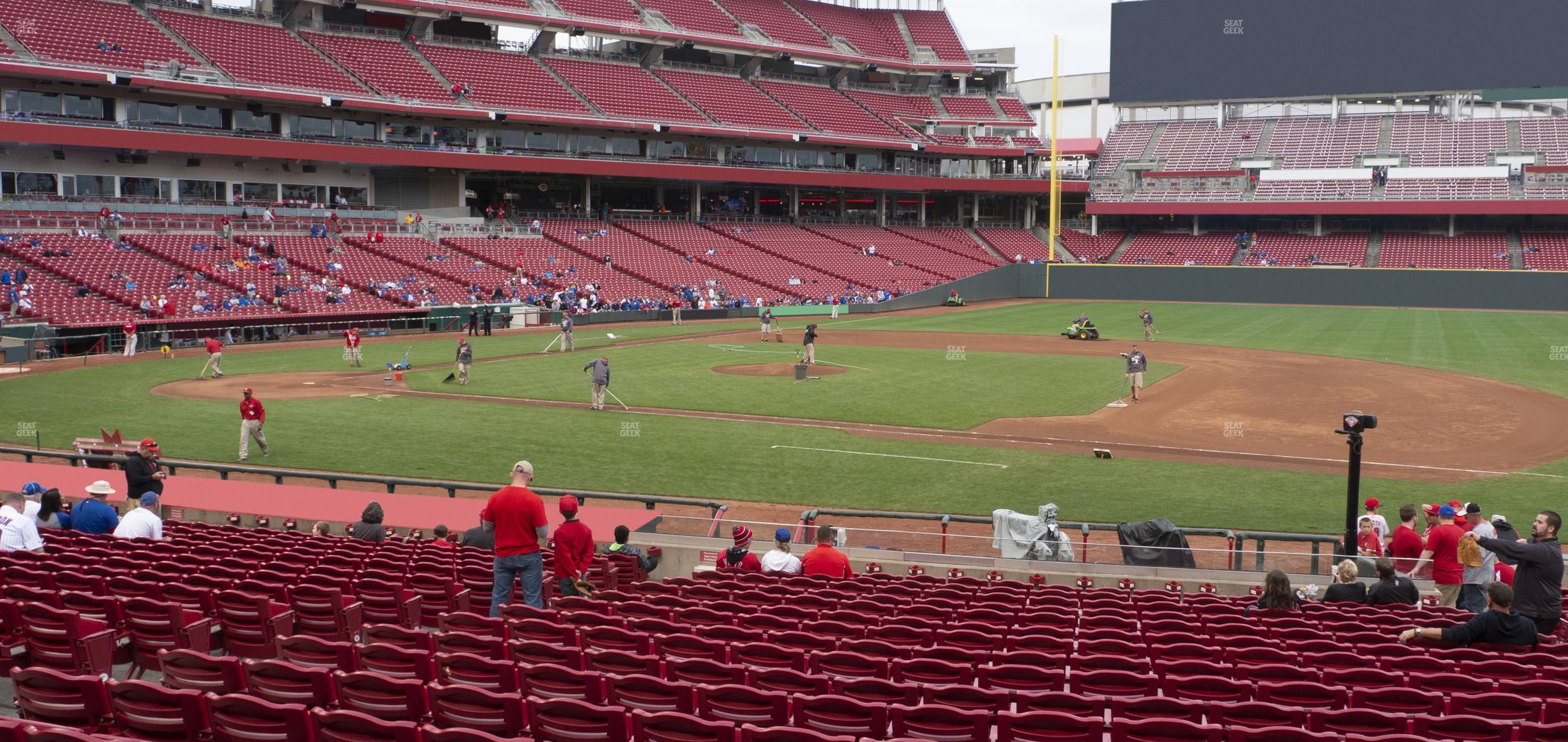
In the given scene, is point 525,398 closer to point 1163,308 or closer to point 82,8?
point 82,8

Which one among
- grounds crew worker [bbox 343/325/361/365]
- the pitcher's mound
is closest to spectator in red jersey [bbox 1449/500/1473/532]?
the pitcher's mound

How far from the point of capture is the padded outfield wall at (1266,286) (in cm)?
6588

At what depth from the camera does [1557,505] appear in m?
19.0

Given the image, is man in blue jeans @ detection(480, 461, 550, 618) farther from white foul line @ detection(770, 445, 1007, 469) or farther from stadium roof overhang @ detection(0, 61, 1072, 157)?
stadium roof overhang @ detection(0, 61, 1072, 157)

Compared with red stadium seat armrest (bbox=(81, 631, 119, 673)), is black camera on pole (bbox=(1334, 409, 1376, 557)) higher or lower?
higher

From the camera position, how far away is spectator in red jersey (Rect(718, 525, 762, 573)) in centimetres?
1331

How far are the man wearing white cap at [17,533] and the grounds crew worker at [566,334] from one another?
1208 inches

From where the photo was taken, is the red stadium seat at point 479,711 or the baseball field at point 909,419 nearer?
the red stadium seat at point 479,711

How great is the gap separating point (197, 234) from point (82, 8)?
14584mm

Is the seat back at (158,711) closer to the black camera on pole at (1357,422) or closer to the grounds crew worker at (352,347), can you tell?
the black camera on pole at (1357,422)

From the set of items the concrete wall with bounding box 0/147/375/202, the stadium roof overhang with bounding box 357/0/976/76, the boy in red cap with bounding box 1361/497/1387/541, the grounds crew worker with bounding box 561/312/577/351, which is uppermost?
the stadium roof overhang with bounding box 357/0/976/76

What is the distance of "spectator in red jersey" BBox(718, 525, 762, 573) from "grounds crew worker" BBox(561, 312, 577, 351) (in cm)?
2852

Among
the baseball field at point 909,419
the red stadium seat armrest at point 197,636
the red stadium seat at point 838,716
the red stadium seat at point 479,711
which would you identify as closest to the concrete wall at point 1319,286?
the baseball field at point 909,419

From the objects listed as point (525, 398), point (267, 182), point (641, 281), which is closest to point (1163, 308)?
point (641, 281)
